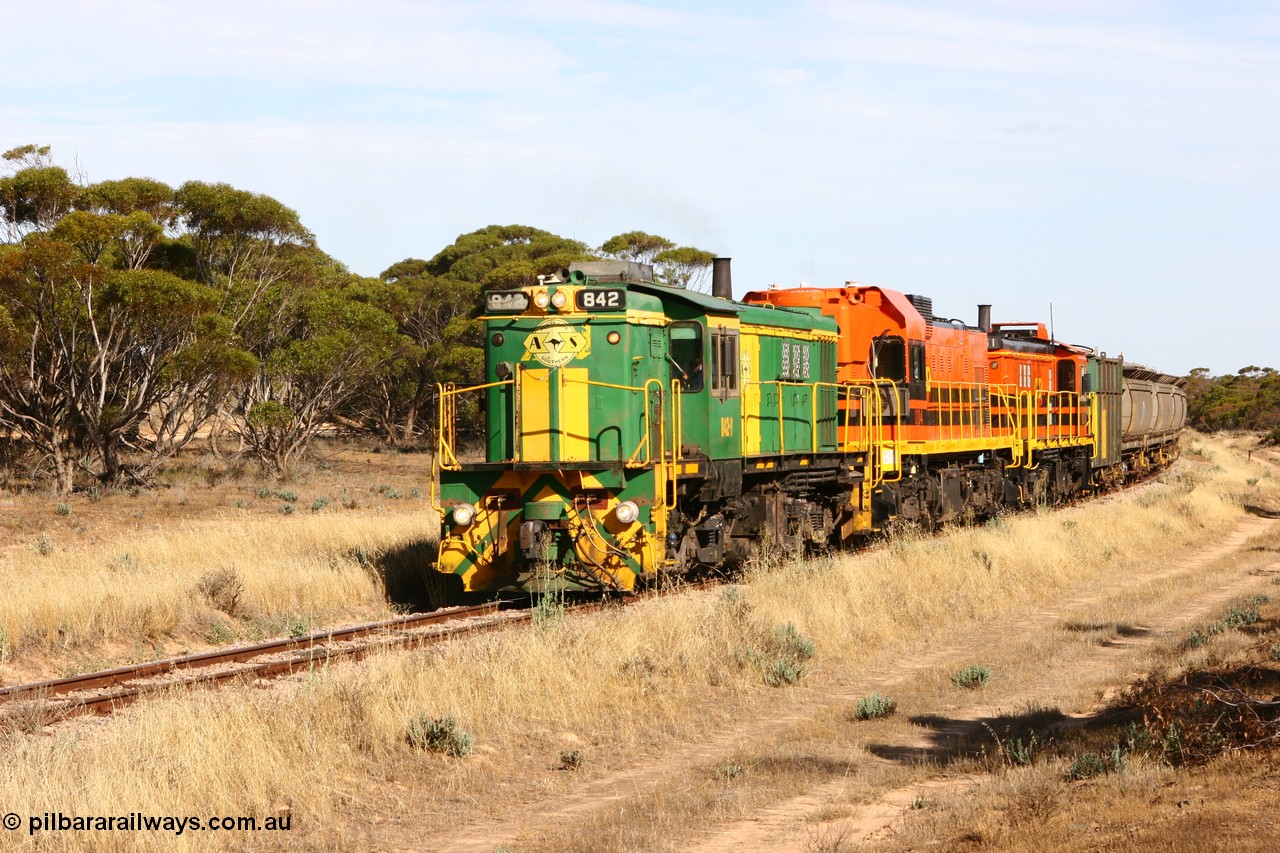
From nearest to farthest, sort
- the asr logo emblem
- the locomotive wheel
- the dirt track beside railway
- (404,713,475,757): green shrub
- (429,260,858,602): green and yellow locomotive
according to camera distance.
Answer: the dirt track beside railway
(404,713,475,757): green shrub
(429,260,858,602): green and yellow locomotive
the asr logo emblem
the locomotive wheel

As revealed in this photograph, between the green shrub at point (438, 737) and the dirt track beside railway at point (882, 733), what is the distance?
871 mm

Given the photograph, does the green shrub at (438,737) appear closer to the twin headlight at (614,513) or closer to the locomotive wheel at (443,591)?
the twin headlight at (614,513)

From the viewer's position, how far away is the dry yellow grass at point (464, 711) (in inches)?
318

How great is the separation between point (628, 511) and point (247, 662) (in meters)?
4.53

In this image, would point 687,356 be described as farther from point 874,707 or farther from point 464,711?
point 464,711

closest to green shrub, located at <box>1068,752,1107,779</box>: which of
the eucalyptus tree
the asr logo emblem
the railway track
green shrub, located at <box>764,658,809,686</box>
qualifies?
green shrub, located at <box>764,658,809,686</box>

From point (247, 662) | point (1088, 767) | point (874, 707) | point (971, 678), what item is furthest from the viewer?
point (247, 662)

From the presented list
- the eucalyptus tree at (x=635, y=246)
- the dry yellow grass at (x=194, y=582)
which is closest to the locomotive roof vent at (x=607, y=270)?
the dry yellow grass at (x=194, y=582)

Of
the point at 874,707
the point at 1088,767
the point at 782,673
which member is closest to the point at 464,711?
the point at 874,707

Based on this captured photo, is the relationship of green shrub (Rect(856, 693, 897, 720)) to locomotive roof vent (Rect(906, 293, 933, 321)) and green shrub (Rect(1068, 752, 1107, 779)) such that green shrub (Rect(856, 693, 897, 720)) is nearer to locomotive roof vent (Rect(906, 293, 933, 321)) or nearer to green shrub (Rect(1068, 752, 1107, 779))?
green shrub (Rect(1068, 752, 1107, 779))

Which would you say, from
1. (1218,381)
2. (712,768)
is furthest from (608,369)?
(1218,381)

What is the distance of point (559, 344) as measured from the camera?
16.1 metres

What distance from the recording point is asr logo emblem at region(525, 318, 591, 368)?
16.1 m

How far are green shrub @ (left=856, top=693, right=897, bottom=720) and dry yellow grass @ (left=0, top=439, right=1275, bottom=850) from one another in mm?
970
